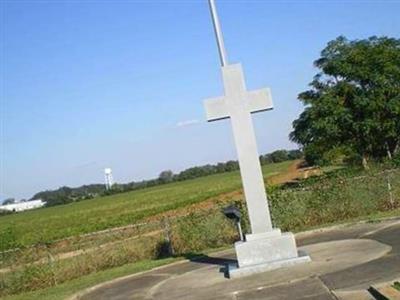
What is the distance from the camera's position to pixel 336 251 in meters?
11.6

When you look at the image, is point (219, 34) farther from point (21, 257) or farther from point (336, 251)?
point (21, 257)

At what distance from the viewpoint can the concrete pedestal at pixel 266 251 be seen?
10.9 meters

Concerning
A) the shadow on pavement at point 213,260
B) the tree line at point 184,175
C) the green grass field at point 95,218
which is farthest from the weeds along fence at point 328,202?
the tree line at point 184,175

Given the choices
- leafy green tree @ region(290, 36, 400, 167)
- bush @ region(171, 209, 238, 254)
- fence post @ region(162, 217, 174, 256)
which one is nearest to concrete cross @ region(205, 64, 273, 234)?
bush @ region(171, 209, 238, 254)

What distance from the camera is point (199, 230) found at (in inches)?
684

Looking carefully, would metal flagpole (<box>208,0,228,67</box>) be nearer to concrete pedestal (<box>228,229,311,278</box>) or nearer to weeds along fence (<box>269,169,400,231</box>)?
concrete pedestal (<box>228,229,311,278</box>)

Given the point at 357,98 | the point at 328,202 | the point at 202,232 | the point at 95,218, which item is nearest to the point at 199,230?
the point at 202,232

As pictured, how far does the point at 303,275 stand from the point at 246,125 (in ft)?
9.49

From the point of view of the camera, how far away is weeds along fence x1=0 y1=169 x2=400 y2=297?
55.6 feet

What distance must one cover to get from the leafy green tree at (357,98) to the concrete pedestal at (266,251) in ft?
83.5

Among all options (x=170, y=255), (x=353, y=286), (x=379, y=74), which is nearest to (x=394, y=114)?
(x=379, y=74)

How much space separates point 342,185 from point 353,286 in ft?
32.3

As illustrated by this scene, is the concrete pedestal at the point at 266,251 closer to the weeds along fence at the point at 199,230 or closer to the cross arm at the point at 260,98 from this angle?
the cross arm at the point at 260,98

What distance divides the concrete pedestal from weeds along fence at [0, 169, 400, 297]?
5.87 metres
